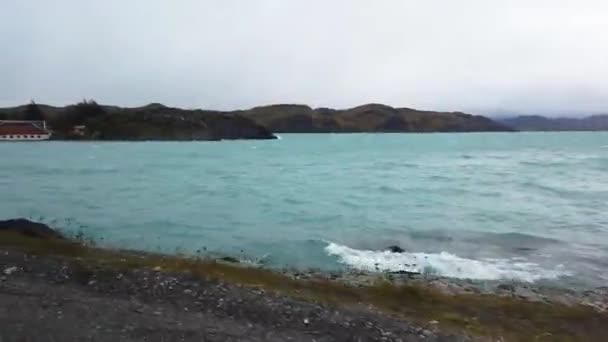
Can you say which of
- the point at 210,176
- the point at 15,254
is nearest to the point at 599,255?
the point at 15,254

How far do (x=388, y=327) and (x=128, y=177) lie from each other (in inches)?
1908

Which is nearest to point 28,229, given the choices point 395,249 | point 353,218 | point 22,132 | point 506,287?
point 395,249

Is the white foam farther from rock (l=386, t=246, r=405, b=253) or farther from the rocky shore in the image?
the rocky shore

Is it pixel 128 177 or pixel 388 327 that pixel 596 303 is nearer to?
pixel 388 327

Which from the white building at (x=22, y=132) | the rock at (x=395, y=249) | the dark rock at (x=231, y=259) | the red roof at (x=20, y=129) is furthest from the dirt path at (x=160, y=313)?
the red roof at (x=20, y=129)

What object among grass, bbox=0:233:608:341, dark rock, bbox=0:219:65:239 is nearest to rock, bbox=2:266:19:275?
grass, bbox=0:233:608:341

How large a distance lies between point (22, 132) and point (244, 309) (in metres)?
180

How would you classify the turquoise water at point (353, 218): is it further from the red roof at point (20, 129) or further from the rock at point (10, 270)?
the red roof at point (20, 129)

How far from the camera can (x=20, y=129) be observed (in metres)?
170

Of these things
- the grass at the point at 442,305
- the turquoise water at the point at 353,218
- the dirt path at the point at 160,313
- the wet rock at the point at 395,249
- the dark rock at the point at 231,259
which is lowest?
the turquoise water at the point at 353,218

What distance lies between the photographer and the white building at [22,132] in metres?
168

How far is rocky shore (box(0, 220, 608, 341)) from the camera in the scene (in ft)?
25.2

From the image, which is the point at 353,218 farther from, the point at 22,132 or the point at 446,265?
the point at 22,132

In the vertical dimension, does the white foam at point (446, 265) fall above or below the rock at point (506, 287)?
below
